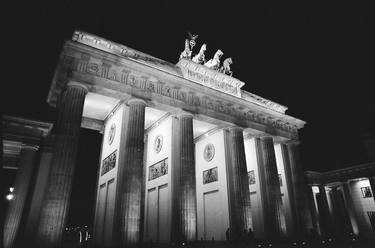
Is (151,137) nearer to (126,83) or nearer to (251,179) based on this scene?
(126,83)

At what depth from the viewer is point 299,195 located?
25.7 meters

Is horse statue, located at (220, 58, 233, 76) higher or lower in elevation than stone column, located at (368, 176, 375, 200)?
higher

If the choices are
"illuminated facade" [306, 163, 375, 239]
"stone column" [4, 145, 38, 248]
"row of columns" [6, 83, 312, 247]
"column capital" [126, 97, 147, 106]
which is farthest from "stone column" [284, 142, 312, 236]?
"stone column" [4, 145, 38, 248]

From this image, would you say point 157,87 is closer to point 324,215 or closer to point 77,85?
point 77,85

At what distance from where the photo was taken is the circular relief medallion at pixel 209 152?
24.2m

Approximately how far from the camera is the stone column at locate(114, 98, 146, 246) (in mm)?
14321

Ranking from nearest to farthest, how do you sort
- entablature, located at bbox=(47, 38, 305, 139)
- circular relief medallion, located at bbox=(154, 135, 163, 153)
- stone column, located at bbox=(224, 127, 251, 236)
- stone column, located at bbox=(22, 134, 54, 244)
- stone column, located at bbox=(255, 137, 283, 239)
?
stone column, located at bbox=(22, 134, 54, 244) < entablature, located at bbox=(47, 38, 305, 139) < stone column, located at bbox=(224, 127, 251, 236) < circular relief medallion, located at bbox=(154, 135, 163, 153) < stone column, located at bbox=(255, 137, 283, 239)

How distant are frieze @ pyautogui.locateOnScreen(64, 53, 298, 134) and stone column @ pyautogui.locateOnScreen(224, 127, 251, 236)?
6.84 ft

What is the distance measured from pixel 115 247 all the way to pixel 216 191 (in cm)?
1112

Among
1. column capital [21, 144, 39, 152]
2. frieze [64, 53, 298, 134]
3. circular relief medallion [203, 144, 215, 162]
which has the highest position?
frieze [64, 53, 298, 134]

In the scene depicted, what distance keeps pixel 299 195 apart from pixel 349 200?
11441mm

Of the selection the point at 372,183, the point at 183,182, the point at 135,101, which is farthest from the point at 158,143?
the point at 372,183

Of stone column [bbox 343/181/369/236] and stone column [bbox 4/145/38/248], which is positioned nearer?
stone column [bbox 4/145/38/248]

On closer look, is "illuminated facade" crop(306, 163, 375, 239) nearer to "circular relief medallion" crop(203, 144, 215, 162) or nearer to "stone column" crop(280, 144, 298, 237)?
"stone column" crop(280, 144, 298, 237)
